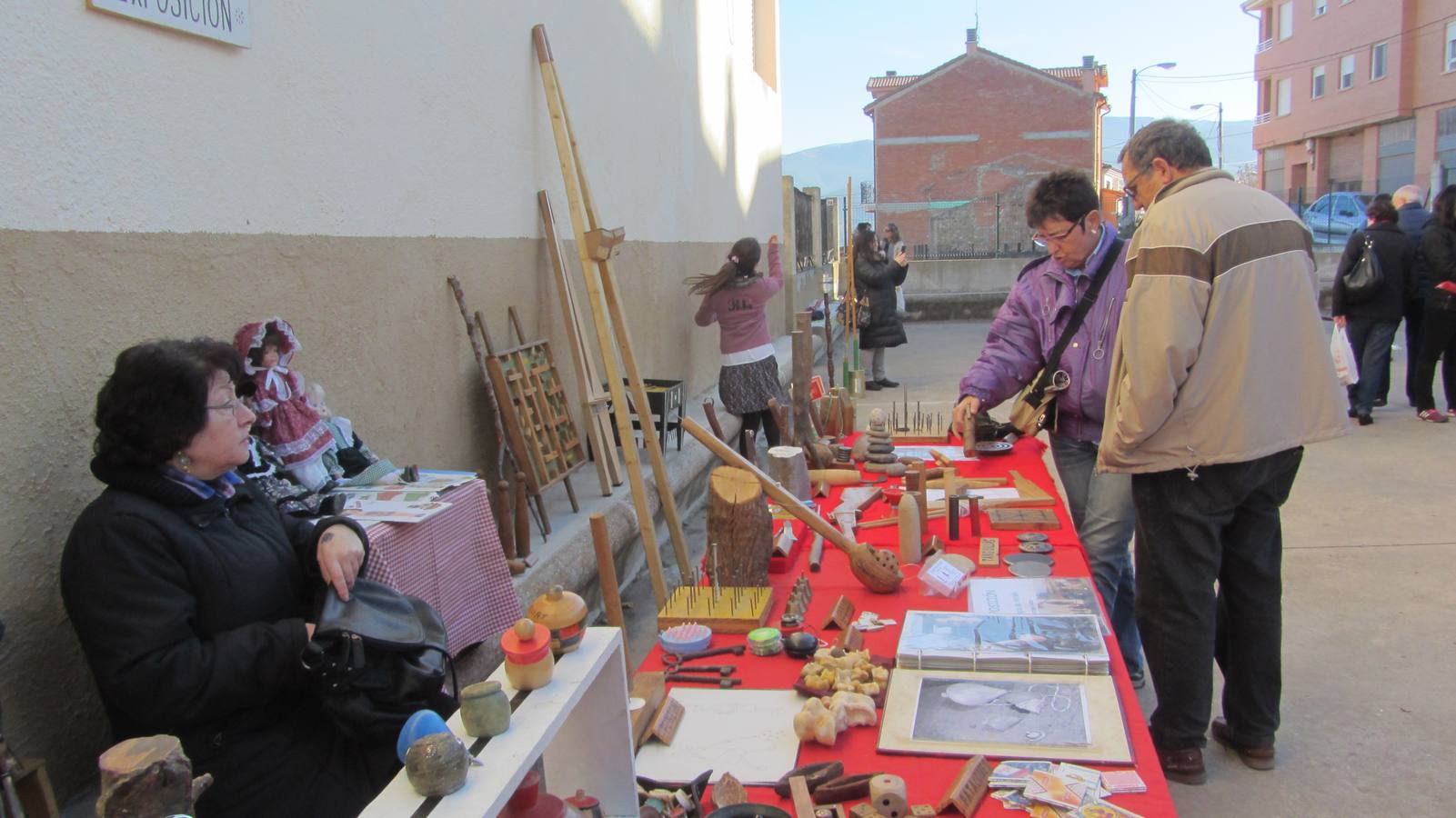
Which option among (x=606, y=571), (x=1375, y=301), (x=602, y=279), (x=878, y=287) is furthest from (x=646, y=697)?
(x=878, y=287)

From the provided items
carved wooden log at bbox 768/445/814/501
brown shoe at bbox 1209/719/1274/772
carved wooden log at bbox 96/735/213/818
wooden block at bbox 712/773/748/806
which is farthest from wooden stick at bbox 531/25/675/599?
carved wooden log at bbox 96/735/213/818

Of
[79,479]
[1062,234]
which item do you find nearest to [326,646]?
[79,479]

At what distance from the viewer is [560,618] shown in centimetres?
156

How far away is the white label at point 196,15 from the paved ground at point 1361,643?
108 inches

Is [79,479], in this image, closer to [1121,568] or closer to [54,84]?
[54,84]

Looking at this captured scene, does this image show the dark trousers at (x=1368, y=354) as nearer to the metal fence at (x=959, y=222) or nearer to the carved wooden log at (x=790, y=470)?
the carved wooden log at (x=790, y=470)

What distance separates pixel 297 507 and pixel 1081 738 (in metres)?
1.94

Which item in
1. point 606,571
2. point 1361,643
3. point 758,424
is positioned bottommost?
point 1361,643

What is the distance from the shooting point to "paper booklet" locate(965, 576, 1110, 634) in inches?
97.7

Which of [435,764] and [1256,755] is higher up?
[435,764]

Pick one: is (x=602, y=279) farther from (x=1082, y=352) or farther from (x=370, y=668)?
(x=370, y=668)

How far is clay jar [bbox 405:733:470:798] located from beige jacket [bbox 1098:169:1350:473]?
6.75 feet

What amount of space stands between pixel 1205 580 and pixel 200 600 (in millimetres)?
2496

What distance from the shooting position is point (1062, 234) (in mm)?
3295
